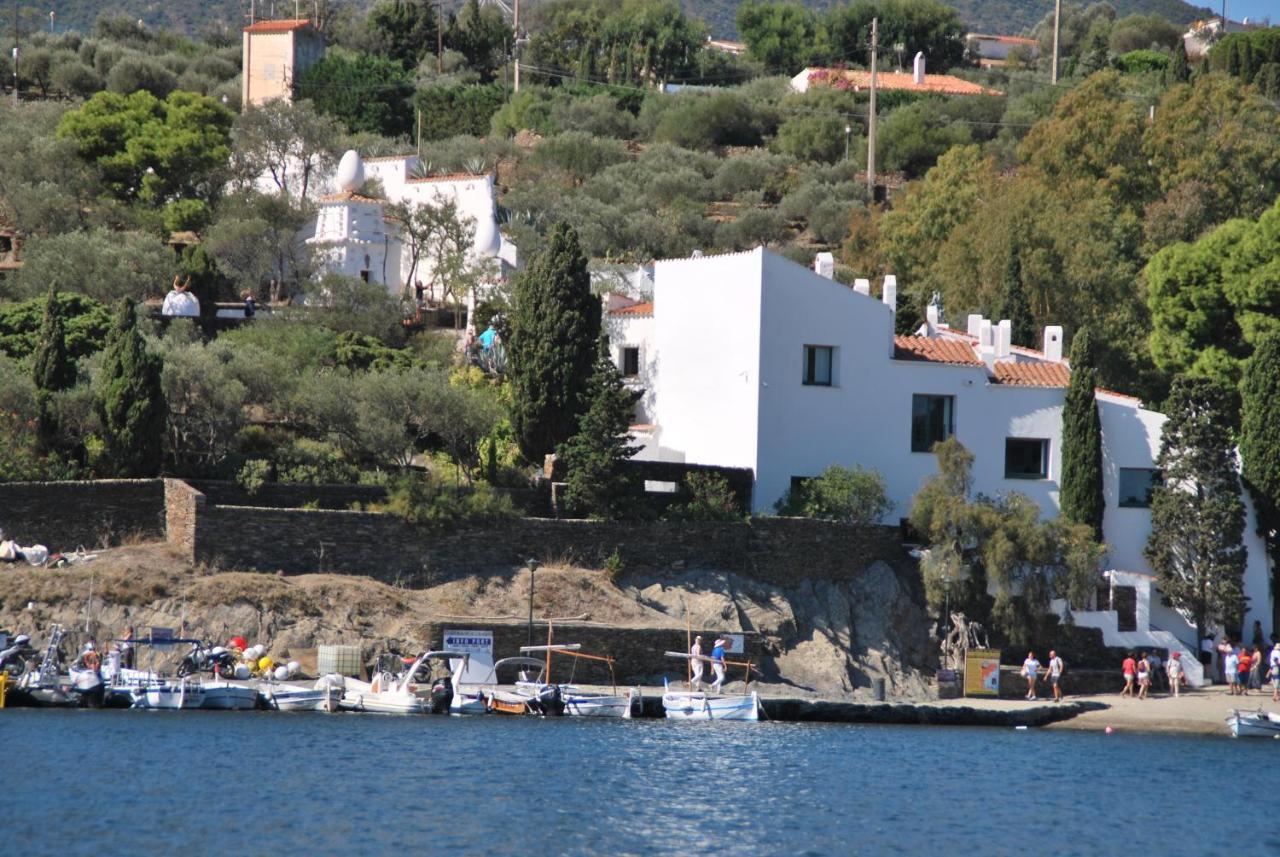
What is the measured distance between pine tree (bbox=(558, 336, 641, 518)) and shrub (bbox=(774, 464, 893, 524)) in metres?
4.90

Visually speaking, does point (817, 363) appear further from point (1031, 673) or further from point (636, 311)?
point (1031, 673)

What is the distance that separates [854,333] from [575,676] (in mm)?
13461

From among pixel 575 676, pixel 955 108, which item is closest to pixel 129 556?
pixel 575 676

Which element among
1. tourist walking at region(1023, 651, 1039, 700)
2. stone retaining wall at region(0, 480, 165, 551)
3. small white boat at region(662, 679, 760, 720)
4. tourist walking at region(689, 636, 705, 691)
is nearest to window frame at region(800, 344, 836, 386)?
tourist walking at region(1023, 651, 1039, 700)

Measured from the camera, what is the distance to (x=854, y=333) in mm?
52688

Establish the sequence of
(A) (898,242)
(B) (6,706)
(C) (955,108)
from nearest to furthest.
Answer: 1. (B) (6,706)
2. (A) (898,242)
3. (C) (955,108)

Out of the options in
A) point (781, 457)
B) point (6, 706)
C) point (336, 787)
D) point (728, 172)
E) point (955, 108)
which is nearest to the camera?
point (336, 787)

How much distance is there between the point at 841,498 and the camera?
1986 inches

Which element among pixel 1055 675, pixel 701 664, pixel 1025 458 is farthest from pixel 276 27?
pixel 1055 675

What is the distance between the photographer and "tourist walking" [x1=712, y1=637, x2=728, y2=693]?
45062 millimetres

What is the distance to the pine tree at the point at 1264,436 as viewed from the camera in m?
52.3

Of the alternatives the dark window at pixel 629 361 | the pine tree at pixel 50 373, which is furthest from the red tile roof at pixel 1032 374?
the pine tree at pixel 50 373

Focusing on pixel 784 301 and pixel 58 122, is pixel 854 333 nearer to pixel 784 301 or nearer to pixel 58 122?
pixel 784 301

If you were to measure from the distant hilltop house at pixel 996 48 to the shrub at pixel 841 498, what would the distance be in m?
102
